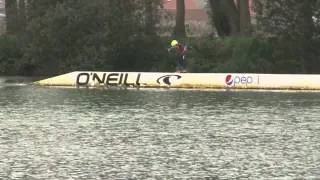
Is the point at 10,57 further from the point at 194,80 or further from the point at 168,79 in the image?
the point at 194,80

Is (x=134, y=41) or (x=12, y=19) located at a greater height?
(x=12, y=19)

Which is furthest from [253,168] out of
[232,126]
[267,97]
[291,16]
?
[291,16]

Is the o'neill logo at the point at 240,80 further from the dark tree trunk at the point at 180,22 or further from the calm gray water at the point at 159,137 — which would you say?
the dark tree trunk at the point at 180,22

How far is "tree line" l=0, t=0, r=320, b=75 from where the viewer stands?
114ft

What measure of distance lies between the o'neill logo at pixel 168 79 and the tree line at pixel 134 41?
7.63m

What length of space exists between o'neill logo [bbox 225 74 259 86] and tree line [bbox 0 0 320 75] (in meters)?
7.36

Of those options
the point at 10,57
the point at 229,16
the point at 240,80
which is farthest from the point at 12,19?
the point at 240,80

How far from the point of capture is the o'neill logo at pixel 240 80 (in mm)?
27609

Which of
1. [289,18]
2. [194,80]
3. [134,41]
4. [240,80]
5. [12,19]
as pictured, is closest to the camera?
[240,80]

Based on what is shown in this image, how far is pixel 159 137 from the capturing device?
14.2 metres

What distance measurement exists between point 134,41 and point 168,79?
10.2m

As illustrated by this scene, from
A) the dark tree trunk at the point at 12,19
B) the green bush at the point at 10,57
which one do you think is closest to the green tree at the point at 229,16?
the dark tree trunk at the point at 12,19

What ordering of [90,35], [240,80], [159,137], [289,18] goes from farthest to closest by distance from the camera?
[90,35], [289,18], [240,80], [159,137]

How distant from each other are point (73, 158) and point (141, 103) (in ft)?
32.2
